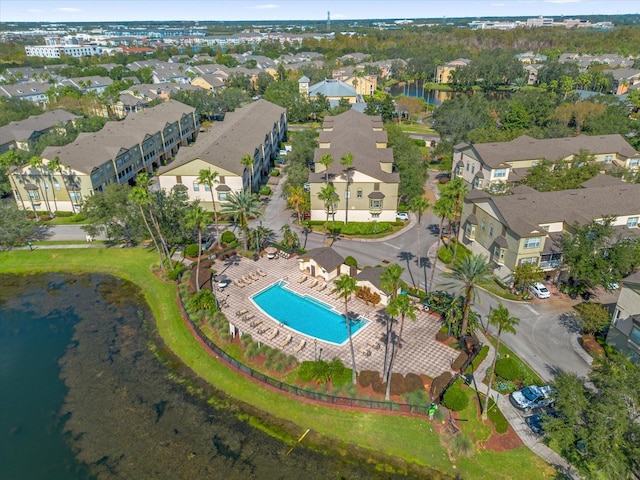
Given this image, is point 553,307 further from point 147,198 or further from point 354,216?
point 147,198

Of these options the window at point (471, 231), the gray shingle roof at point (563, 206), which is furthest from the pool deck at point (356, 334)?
the window at point (471, 231)

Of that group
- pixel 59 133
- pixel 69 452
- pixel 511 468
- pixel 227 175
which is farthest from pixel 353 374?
pixel 59 133

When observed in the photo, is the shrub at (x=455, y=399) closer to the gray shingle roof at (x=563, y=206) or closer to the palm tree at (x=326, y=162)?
the gray shingle roof at (x=563, y=206)

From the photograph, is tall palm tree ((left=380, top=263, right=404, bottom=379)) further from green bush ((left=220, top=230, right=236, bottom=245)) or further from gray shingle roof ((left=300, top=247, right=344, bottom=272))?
green bush ((left=220, top=230, right=236, bottom=245))

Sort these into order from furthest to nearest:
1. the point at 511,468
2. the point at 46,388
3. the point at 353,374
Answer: the point at 46,388
the point at 353,374
the point at 511,468

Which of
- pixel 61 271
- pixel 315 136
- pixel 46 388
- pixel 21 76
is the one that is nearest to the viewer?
pixel 46 388

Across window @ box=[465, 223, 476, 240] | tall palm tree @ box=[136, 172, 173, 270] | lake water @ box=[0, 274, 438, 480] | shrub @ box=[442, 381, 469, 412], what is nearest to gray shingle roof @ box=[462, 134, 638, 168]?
window @ box=[465, 223, 476, 240]

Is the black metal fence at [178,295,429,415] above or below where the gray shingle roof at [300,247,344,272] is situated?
below
